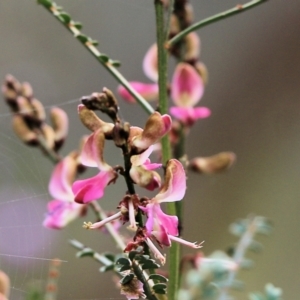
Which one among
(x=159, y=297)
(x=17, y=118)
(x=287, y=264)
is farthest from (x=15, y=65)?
(x=159, y=297)

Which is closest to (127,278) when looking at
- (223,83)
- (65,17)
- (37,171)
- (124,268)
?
Answer: (124,268)

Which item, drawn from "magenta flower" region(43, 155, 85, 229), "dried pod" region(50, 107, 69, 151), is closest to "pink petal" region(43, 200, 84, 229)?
"magenta flower" region(43, 155, 85, 229)

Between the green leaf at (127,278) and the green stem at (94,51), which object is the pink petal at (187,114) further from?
the green leaf at (127,278)

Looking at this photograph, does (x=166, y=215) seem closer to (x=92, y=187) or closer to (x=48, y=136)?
(x=92, y=187)

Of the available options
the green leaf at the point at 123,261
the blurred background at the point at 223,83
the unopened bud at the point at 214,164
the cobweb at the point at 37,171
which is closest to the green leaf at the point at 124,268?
the green leaf at the point at 123,261

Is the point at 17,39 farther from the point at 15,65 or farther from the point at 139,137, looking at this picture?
the point at 139,137

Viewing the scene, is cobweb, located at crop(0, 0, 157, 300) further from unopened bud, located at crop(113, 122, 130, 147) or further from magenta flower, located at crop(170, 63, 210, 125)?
unopened bud, located at crop(113, 122, 130, 147)
